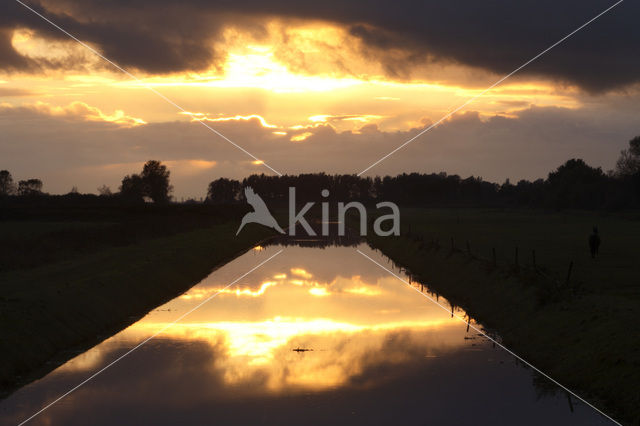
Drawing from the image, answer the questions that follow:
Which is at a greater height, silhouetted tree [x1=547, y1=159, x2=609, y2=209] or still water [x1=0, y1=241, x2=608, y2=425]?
silhouetted tree [x1=547, y1=159, x2=609, y2=209]

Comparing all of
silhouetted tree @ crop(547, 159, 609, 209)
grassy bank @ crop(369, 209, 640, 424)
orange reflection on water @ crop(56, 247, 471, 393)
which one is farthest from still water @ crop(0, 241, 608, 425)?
silhouetted tree @ crop(547, 159, 609, 209)

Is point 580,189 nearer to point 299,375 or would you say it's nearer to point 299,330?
point 299,330

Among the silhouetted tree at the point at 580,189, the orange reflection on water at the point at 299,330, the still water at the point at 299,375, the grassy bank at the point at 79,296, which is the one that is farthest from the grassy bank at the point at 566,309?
the silhouetted tree at the point at 580,189

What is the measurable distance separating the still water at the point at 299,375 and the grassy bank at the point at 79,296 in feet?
2.80

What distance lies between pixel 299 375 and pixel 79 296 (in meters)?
11.3

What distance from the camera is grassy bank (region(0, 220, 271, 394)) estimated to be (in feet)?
65.6

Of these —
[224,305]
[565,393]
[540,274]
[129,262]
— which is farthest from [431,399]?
[129,262]

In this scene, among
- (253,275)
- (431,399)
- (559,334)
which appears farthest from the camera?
(253,275)

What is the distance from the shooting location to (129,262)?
3947 centimetres

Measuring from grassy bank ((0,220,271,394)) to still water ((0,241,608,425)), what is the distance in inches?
33.6

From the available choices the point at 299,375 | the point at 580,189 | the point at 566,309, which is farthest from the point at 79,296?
the point at 580,189

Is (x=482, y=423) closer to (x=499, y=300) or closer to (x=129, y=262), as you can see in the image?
(x=499, y=300)

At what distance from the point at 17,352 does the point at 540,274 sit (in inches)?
763

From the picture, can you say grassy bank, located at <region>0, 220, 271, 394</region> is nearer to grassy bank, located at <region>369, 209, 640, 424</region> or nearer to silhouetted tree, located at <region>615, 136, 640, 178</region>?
grassy bank, located at <region>369, 209, 640, 424</region>
